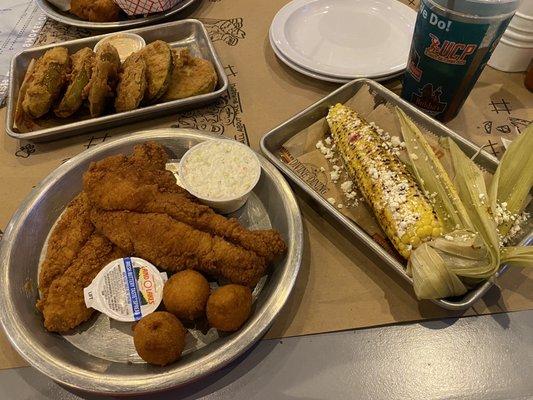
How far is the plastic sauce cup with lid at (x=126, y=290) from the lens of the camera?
119 cm

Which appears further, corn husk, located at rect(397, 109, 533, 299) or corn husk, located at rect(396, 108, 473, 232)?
corn husk, located at rect(396, 108, 473, 232)

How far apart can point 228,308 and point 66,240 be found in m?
0.56

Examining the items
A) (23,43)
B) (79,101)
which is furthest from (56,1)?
(79,101)

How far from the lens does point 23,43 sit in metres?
2.14

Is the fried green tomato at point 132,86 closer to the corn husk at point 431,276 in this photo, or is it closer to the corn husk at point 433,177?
the corn husk at point 433,177

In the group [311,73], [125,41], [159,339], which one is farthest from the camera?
[125,41]

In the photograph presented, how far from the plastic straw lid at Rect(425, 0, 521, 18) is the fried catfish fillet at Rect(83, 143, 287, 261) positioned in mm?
862

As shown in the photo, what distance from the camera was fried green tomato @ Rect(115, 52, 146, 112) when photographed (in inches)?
65.0

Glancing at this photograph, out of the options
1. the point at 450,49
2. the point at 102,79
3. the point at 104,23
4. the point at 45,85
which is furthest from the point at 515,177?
the point at 104,23

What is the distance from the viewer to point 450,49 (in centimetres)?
145

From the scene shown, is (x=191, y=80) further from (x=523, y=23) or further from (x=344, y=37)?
(x=523, y=23)

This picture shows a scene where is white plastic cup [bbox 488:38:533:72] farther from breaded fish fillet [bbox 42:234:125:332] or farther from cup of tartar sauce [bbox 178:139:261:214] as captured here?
breaded fish fillet [bbox 42:234:125:332]

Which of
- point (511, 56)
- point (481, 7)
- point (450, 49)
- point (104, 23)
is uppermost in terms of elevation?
point (481, 7)

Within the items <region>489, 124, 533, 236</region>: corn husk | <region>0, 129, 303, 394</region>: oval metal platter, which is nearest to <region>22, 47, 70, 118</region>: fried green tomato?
<region>0, 129, 303, 394</region>: oval metal platter
